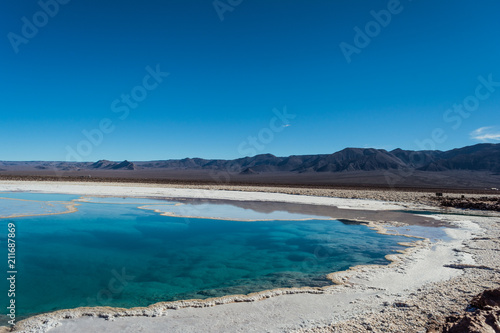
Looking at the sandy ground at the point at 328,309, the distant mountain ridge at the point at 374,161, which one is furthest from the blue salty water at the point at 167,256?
the distant mountain ridge at the point at 374,161

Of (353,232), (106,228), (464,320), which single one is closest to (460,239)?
(353,232)

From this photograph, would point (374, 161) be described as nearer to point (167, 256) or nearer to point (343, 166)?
point (343, 166)

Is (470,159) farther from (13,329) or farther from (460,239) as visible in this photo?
(13,329)

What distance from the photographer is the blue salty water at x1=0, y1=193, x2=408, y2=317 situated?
223 inches

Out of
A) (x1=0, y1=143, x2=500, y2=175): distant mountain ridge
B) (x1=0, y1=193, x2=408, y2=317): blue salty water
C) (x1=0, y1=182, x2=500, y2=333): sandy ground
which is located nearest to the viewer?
(x1=0, y1=182, x2=500, y2=333): sandy ground

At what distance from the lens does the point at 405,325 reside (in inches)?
161

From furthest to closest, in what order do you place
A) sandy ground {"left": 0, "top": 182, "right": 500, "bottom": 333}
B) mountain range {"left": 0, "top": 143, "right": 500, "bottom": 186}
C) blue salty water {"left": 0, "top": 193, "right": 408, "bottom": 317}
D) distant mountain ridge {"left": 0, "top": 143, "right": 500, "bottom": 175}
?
distant mountain ridge {"left": 0, "top": 143, "right": 500, "bottom": 175} → mountain range {"left": 0, "top": 143, "right": 500, "bottom": 186} → blue salty water {"left": 0, "top": 193, "right": 408, "bottom": 317} → sandy ground {"left": 0, "top": 182, "right": 500, "bottom": 333}

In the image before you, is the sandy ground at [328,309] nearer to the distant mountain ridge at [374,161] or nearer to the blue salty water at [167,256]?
the blue salty water at [167,256]

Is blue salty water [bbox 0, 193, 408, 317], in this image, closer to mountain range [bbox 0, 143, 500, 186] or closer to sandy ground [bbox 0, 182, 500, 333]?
sandy ground [bbox 0, 182, 500, 333]

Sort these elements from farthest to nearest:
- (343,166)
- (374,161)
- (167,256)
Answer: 1. (374,161)
2. (343,166)
3. (167,256)

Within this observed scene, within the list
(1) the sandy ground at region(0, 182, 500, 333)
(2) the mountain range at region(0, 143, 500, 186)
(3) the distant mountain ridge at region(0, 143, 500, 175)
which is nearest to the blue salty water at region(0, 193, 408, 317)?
(1) the sandy ground at region(0, 182, 500, 333)

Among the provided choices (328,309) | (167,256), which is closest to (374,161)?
(167,256)

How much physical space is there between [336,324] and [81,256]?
253 inches

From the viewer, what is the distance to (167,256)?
321 inches
